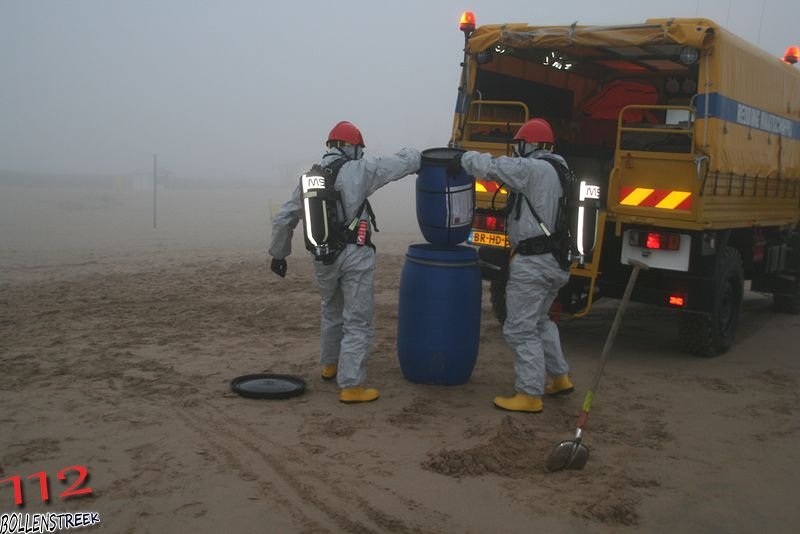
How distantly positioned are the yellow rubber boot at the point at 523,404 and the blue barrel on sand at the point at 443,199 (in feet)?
4.03

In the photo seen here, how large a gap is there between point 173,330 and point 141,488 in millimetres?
3740

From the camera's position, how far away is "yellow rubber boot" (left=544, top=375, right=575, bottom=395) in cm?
556

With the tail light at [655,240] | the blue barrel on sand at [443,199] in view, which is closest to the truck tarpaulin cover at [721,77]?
the tail light at [655,240]

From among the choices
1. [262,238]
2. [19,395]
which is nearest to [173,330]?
[19,395]

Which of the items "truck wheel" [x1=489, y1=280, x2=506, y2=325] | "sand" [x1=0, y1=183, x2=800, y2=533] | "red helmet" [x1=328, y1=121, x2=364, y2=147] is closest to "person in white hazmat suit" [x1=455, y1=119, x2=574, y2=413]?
"sand" [x1=0, y1=183, x2=800, y2=533]

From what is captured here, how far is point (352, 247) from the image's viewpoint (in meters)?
5.32

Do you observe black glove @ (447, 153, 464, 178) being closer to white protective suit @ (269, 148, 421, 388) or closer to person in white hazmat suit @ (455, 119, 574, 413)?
person in white hazmat suit @ (455, 119, 574, 413)

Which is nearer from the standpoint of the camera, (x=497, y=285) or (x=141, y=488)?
(x=141, y=488)

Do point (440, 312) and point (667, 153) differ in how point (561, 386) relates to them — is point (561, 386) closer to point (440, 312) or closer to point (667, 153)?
point (440, 312)

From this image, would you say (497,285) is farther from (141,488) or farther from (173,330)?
(141,488)

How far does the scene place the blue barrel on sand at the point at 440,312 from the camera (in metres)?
5.45

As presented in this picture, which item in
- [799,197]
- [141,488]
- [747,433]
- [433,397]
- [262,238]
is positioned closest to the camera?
[141,488]

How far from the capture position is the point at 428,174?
552 centimetres

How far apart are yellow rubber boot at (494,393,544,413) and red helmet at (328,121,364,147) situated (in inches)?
81.0
